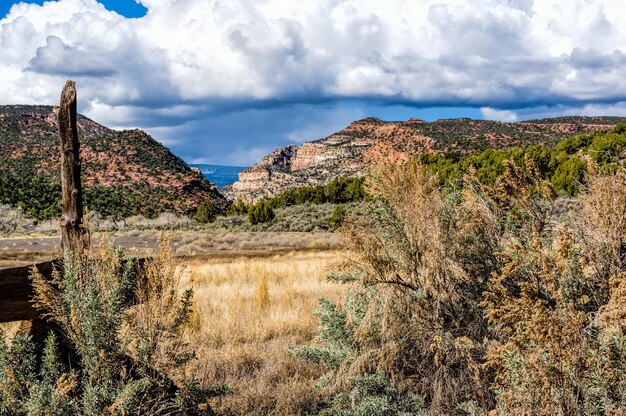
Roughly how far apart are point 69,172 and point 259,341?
11.7 feet

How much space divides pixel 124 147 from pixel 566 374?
3222 inches

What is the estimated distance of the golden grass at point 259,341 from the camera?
193 inches

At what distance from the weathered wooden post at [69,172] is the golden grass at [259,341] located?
1119 millimetres

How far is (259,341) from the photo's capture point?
6.98 metres

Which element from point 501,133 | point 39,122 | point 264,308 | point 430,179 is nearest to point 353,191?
point 501,133

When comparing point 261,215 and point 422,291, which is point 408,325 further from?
point 261,215

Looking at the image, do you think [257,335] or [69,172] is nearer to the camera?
[69,172]

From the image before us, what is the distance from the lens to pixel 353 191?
51.0 metres

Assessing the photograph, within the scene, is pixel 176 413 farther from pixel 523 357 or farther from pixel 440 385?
pixel 523 357

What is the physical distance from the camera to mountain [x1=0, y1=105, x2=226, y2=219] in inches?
2184

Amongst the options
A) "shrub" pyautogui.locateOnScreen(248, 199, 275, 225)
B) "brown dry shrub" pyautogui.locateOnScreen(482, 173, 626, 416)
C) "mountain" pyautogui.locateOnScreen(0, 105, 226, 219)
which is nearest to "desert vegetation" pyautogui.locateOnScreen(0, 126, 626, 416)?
"brown dry shrub" pyautogui.locateOnScreen(482, 173, 626, 416)

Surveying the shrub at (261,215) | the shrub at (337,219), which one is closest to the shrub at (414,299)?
the shrub at (337,219)

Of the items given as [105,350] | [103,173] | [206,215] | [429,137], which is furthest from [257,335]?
[429,137]

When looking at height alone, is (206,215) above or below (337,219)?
below
